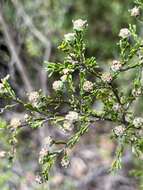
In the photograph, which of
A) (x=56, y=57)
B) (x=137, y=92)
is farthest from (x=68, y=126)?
(x=56, y=57)

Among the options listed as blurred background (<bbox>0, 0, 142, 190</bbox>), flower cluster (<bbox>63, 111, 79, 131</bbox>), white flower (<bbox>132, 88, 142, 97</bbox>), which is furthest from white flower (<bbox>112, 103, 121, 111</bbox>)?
blurred background (<bbox>0, 0, 142, 190</bbox>)

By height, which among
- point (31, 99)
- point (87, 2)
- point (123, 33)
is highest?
point (87, 2)

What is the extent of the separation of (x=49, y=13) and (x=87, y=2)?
859mm

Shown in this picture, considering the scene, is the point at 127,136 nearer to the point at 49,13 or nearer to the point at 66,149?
the point at 66,149

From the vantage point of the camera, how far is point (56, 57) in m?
5.42

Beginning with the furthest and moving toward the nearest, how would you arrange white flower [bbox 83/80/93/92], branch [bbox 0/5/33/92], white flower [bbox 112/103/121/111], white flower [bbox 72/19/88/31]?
branch [bbox 0/5/33/92] → white flower [bbox 112/103/121/111] → white flower [bbox 83/80/93/92] → white flower [bbox 72/19/88/31]

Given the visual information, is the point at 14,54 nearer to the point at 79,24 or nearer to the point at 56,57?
the point at 56,57

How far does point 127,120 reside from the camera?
1.85 m

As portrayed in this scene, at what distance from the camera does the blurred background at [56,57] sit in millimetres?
4676

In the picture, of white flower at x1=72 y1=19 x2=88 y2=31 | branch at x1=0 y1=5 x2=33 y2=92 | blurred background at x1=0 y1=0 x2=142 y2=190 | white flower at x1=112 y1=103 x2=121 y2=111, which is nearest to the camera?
white flower at x1=72 y1=19 x2=88 y2=31

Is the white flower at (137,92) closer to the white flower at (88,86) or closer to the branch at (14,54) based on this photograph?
the white flower at (88,86)

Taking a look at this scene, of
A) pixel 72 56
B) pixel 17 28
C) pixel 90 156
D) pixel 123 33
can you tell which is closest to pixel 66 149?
pixel 72 56

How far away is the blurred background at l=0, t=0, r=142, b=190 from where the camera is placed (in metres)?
4.68

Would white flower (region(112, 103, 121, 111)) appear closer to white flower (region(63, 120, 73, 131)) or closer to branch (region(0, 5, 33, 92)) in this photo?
white flower (region(63, 120, 73, 131))
